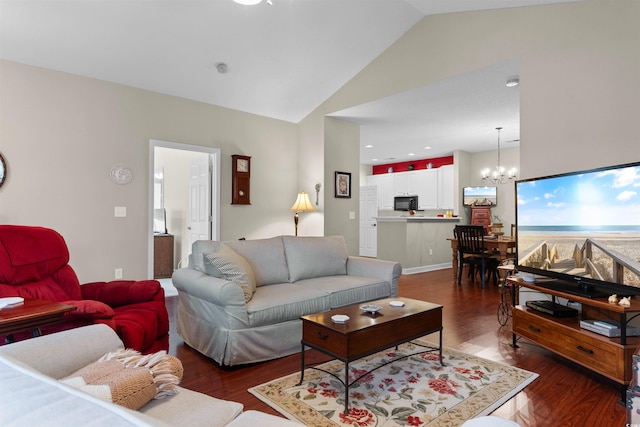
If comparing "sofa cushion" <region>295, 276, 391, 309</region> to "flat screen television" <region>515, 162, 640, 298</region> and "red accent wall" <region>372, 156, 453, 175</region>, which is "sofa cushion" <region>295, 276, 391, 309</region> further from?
"red accent wall" <region>372, 156, 453, 175</region>

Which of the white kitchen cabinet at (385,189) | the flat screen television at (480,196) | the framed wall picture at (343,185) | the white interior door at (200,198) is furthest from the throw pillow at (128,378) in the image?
the white kitchen cabinet at (385,189)

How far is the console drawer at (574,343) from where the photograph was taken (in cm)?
222

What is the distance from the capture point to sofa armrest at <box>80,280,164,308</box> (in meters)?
2.62

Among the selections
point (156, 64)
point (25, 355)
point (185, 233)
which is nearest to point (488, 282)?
point (185, 233)

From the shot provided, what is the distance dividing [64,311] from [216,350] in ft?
3.72

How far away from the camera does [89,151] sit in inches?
163

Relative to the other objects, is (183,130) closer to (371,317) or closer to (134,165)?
(134,165)

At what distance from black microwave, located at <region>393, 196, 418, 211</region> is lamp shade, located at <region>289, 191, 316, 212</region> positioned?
4342 millimetres

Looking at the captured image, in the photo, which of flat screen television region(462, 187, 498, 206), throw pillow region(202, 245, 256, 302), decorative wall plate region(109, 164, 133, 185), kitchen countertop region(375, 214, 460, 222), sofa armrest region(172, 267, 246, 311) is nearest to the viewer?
sofa armrest region(172, 267, 246, 311)

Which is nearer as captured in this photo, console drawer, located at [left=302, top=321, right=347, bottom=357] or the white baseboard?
console drawer, located at [left=302, top=321, right=347, bottom=357]

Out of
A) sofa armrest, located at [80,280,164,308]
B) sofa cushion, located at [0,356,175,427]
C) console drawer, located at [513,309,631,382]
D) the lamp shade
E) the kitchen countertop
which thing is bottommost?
console drawer, located at [513,309,631,382]

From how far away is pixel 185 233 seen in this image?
6.49 meters

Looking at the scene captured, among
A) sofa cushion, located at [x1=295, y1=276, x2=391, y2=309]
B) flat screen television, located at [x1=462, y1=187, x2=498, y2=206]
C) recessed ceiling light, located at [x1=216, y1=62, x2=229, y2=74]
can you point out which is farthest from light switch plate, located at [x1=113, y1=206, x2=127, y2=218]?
flat screen television, located at [x1=462, y1=187, x2=498, y2=206]

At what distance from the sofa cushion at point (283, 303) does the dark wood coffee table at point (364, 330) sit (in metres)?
0.46
